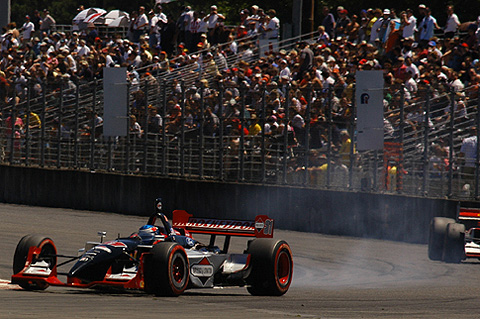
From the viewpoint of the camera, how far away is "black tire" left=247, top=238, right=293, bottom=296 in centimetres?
1027

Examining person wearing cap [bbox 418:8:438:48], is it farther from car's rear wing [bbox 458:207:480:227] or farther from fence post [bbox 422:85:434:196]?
car's rear wing [bbox 458:207:480:227]

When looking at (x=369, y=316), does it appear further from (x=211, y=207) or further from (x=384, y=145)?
(x=211, y=207)

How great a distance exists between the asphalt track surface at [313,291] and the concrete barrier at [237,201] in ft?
1.43

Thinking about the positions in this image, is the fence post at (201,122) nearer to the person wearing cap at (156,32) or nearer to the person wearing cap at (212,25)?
the person wearing cap at (212,25)

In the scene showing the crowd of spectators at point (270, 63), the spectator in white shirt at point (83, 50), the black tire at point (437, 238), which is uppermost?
the spectator in white shirt at point (83, 50)

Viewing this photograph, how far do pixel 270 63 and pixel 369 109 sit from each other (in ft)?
21.2

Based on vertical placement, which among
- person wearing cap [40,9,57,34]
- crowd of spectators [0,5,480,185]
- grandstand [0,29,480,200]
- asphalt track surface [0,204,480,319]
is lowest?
asphalt track surface [0,204,480,319]

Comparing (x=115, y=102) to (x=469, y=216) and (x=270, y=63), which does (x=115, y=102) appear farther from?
(x=469, y=216)

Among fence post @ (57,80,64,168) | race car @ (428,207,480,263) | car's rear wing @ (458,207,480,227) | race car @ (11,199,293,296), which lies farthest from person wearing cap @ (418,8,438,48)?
race car @ (11,199,293,296)

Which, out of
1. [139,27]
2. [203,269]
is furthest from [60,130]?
[203,269]

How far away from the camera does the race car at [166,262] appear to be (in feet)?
30.4

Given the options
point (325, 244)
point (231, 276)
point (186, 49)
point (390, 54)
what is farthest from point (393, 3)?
point (231, 276)

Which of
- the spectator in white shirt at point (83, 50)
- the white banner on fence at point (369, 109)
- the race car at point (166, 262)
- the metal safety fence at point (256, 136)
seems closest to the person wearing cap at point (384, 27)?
the metal safety fence at point (256, 136)

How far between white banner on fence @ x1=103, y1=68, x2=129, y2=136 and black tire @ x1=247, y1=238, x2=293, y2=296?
33.3 ft
